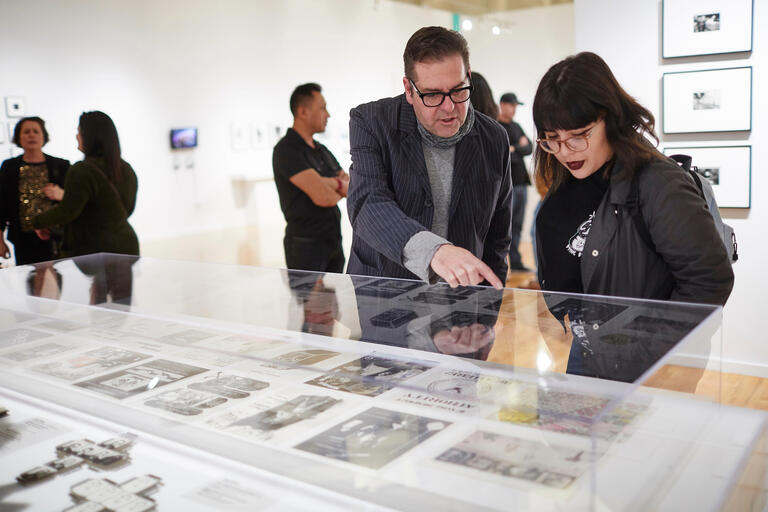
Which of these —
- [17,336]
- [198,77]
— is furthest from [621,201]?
[198,77]

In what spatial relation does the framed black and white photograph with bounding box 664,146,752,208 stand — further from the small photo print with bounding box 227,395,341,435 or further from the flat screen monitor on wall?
the flat screen monitor on wall

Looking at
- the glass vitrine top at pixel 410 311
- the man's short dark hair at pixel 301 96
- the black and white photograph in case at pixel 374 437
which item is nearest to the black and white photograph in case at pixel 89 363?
the glass vitrine top at pixel 410 311

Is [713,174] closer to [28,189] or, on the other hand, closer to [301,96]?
[301,96]

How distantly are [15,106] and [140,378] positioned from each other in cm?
872

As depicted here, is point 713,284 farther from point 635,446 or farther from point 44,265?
point 44,265

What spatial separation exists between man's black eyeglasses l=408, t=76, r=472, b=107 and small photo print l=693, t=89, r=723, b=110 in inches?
107

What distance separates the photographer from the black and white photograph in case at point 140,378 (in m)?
1.69

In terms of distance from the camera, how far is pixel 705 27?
4281 millimetres

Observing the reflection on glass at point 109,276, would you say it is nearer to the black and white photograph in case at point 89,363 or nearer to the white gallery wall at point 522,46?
the black and white photograph in case at point 89,363

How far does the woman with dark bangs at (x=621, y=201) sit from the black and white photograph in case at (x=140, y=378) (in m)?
1.04

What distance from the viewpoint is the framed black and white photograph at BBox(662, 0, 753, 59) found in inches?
164

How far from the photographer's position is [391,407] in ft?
4.55

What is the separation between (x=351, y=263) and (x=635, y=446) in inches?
66.0

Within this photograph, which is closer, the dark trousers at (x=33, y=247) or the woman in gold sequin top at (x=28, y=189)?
the woman in gold sequin top at (x=28, y=189)
